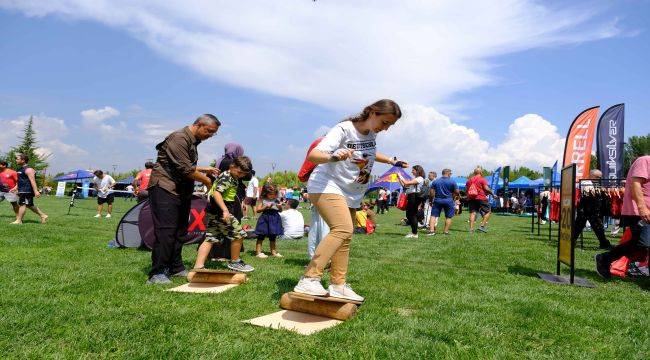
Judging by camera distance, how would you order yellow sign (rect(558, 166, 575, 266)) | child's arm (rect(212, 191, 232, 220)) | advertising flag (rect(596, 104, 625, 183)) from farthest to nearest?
advertising flag (rect(596, 104, 625, 183))
yellow sign (rect(558, 166, 575, 266))
child's arm (rect(212, 191, 232, 220))

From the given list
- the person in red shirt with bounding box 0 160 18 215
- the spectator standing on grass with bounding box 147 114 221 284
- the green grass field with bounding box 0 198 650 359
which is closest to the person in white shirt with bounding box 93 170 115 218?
the person in red shirt with bounding box 0 160 18 215

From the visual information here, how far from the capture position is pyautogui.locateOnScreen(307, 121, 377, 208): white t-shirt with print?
385cm

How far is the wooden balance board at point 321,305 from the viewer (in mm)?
3527

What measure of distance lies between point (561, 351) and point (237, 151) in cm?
506

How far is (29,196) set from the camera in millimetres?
11219

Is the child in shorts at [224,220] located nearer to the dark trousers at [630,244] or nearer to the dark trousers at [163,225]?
the dark trousers at [163,225]

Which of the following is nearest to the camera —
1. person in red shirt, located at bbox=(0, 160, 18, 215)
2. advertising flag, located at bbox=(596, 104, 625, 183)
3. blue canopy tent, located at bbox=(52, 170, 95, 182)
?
person in red shirt, located at bbox=(0, 160, 18, 215)

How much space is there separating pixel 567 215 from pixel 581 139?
11.1 m

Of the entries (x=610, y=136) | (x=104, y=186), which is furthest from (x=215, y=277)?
(x=610, y=136)

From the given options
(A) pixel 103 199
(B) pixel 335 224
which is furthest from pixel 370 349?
(A) pixel 103 199

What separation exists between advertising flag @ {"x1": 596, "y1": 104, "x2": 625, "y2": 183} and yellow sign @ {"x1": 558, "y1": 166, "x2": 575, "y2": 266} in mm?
11145

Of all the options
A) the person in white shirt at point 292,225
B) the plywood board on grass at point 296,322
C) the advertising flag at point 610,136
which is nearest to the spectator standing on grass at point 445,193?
the person in white shirt at point 292,225

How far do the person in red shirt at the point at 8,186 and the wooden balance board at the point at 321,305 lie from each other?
10547mm

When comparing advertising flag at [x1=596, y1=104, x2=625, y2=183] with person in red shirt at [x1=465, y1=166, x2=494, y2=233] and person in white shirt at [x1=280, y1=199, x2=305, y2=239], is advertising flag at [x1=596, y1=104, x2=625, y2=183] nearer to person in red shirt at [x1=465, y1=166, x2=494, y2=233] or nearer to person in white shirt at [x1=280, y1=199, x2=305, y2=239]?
person in red shirt at [x1=465, y1=166, x2=494, y2=233]
